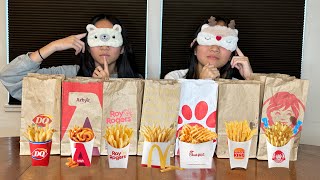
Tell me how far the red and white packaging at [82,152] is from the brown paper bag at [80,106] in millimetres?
146

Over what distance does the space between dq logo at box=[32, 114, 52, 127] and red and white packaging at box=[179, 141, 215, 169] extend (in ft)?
1.57

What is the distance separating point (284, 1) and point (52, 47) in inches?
51.4

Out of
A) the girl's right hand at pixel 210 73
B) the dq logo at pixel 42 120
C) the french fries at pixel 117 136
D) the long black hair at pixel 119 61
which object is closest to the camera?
the french fries at pixel 117 136

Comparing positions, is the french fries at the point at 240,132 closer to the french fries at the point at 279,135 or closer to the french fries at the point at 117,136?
the french fries at the point at 279,135

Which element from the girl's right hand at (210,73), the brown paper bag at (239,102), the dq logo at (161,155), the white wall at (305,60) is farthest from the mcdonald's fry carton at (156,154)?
the white wall at (305,60)

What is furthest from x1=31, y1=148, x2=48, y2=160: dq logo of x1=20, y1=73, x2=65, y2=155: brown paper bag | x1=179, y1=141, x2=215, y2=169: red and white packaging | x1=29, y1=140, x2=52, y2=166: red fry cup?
x1=179, y1=141, x2=215, y2=169: red and white packaging

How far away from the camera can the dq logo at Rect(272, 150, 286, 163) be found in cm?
140

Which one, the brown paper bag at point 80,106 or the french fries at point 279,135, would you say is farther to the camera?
the brown paper bag at point 80,106

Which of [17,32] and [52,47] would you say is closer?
[52,47]

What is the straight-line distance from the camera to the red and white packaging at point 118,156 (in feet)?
4.39

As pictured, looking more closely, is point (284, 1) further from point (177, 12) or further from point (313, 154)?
point (313, 154)

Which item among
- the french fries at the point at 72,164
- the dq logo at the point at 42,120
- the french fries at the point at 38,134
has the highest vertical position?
the dq logo at the point at 42,120

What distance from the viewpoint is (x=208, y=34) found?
6.72ft

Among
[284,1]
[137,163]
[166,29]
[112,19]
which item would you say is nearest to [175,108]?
[137,163]
